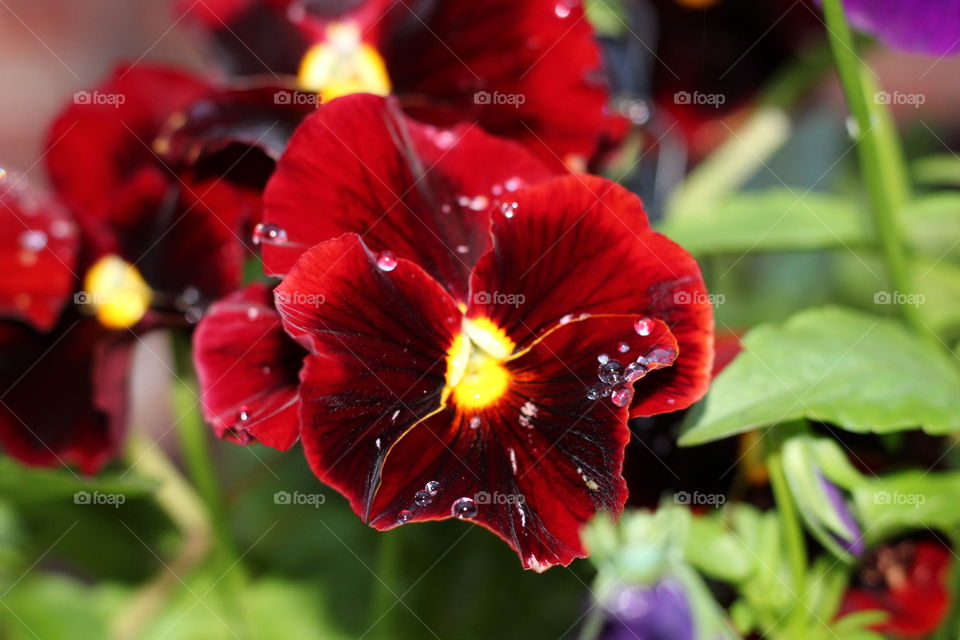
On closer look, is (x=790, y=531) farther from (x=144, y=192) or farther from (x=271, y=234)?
(x=144, y=192)

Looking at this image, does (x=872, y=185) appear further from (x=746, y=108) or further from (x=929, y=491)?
(x=746, y=108)

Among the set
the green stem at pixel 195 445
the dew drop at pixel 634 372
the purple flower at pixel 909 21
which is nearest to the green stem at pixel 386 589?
the green stem at pixel 195 445

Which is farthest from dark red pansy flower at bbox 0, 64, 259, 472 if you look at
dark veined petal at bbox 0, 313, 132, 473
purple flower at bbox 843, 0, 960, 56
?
purple flower at bbox 843, 0, 960, 56

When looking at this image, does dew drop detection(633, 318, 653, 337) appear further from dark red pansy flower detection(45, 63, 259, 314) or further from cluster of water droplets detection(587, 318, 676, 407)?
dark red pansy flower detection(45, 63, 259, 314)

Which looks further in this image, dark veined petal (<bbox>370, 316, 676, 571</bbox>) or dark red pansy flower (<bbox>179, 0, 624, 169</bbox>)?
dark red pansy flower (<bbox>179, 0, 624, 169</bbox>)

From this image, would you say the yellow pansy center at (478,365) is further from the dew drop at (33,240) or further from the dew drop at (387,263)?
the dew drop at (33,240)
